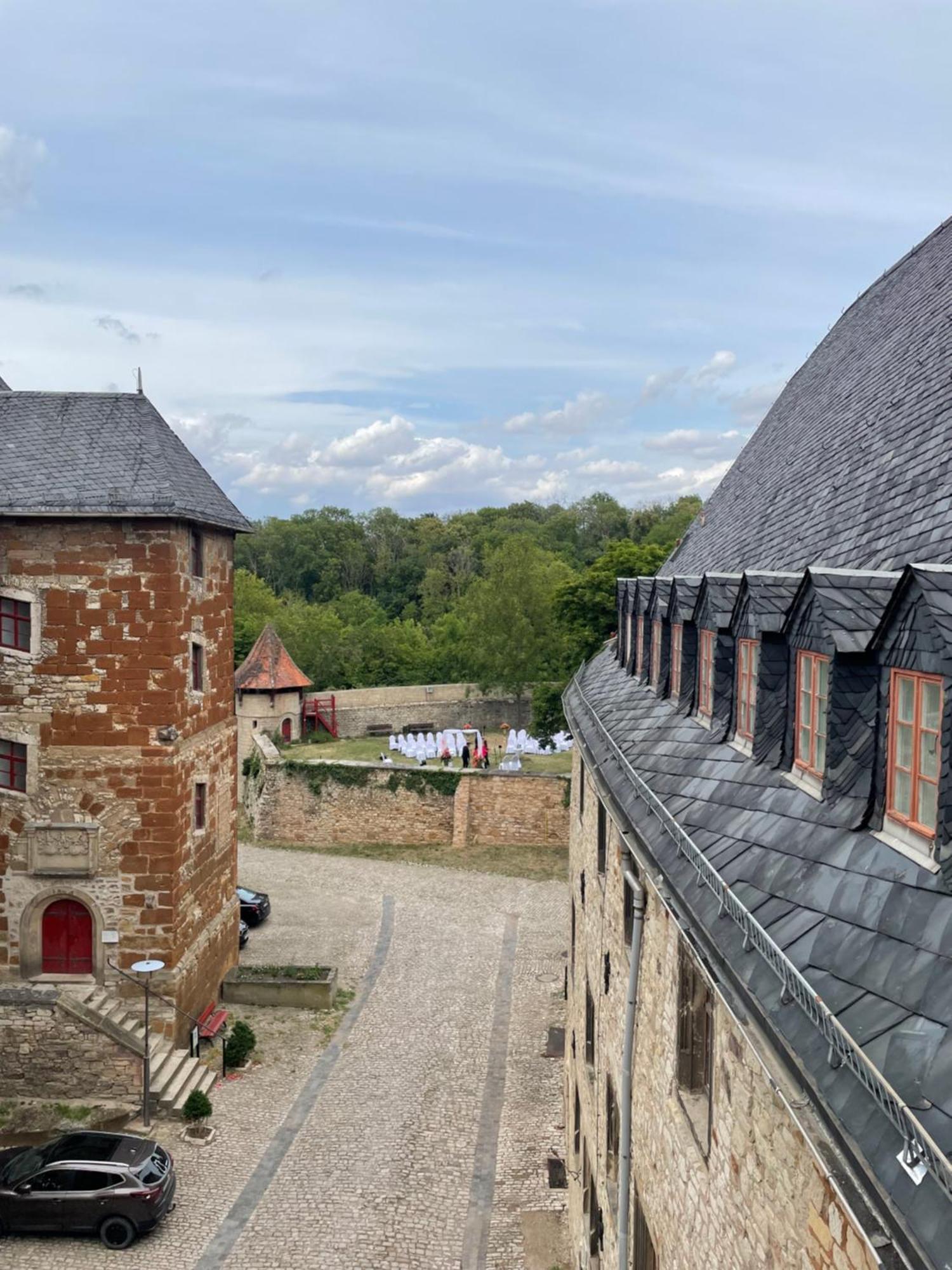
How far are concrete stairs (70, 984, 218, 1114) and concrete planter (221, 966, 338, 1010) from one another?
3.04 meters

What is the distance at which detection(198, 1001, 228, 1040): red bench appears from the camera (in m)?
18.3

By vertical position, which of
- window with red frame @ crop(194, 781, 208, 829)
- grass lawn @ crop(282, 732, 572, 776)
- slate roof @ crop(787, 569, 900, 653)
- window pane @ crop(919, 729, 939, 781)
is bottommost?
grass lawn @ crop(282, 732, 572, 776)

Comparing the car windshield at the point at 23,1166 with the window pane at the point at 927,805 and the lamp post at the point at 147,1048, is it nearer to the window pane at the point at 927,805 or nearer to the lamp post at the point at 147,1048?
the lamp post at the point at 147,1048

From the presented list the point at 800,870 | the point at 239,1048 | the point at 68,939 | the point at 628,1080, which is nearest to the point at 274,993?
the point at 239,1048

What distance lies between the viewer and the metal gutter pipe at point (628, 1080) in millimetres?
7863

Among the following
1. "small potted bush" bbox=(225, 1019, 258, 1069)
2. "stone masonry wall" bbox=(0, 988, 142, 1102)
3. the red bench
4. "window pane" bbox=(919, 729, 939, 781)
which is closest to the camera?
"window pane" bbox=(919, 729, 939, 781)

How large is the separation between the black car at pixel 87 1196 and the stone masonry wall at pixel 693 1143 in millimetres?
5531

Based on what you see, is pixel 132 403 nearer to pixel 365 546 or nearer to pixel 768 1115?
pixel 768 1115

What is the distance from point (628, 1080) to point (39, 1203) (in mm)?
9155

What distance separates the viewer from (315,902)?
2838 cm

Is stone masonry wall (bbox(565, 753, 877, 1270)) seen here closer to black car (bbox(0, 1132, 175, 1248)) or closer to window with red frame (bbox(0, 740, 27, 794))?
black car (bbox(0, 1132, 175, 1248))

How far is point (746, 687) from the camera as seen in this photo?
7512mm

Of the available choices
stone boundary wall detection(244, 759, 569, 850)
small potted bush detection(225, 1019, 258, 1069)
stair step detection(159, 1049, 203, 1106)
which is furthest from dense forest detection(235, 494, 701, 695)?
stair step detection(159, 1049, 203, 1106)

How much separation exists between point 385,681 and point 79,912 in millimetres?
40072
